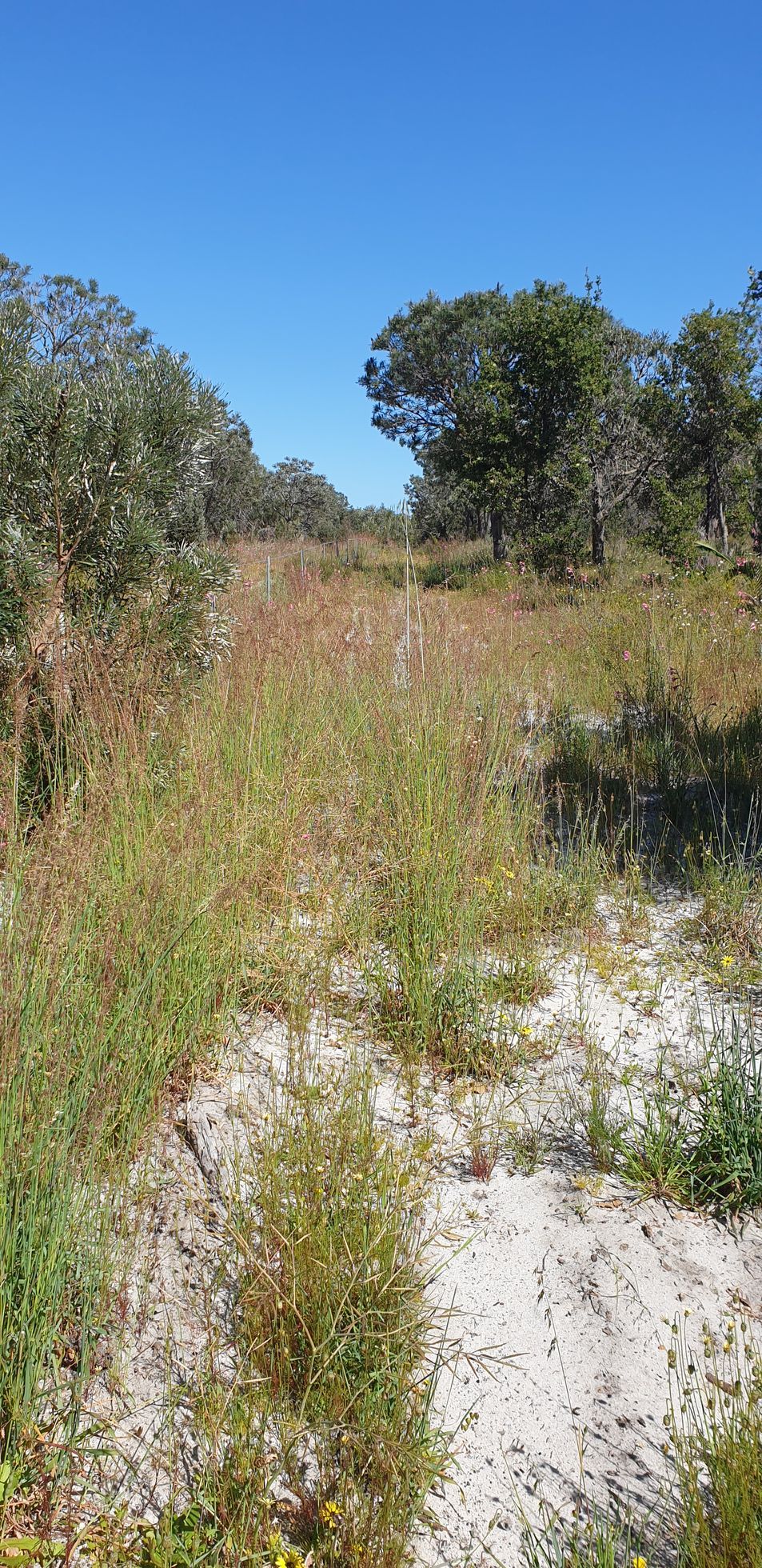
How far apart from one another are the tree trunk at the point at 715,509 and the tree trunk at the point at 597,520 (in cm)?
167

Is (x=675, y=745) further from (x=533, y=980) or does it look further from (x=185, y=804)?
(x=185, y=804)

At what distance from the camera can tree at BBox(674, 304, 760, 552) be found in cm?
1295

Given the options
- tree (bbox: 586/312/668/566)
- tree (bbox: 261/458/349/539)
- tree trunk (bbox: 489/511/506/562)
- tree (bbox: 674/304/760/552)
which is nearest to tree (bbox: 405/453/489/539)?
tree (bbox: 261/458/349/539)

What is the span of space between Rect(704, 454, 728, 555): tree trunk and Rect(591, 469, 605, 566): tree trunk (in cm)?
167

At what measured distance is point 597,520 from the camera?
1494 centimetres

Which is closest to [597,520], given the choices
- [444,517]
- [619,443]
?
[619,443]

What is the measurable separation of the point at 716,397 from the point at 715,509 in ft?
6.28

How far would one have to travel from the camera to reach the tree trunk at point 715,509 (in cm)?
1399

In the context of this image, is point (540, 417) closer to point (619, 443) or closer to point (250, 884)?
point (619, 443)

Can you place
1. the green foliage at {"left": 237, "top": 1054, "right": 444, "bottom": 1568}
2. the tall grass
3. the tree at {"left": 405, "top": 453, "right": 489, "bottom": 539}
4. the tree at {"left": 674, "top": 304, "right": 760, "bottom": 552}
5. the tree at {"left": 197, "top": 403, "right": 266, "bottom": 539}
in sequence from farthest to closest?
the tree at {"left": 405, "top": 453, "right": 489, "bottom": 539} < the tree at {"left": 197, "top": 403, "right": 266, "bottom": 539} < the tree at {"left": 674, "top": 304, "right": 760, "bottom": 552} < the tall grass < the green foliage at {"left": 237, "top": 1054, "right": 444, "bottom": 1568}

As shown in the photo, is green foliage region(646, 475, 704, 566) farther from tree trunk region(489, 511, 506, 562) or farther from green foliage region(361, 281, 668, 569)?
tree trunk region(489, 511, 506, 562)

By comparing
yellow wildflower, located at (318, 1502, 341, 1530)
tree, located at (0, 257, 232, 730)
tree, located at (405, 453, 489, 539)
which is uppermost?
tree, located at (405, 453, 489, 539)

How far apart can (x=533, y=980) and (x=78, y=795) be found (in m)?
1.88

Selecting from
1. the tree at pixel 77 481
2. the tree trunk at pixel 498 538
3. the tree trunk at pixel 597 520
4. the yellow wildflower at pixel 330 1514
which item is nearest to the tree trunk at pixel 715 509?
the tree trunk at pixel 597 520
